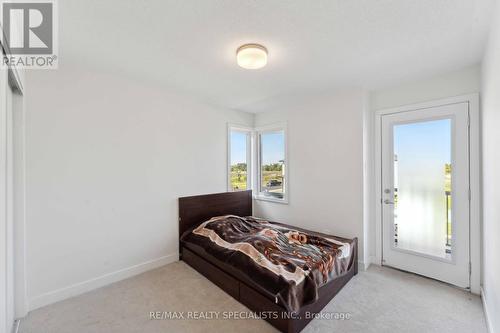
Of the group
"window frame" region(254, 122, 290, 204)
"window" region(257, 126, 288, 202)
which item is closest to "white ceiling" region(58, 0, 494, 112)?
"window frame" region(254, 122, 290, 204)

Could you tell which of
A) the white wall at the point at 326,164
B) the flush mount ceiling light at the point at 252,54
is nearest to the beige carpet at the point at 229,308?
the white wall at the point at 326,164

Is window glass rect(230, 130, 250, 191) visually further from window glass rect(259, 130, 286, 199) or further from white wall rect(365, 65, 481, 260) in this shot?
white wall rect(365, 65, 481, 260)

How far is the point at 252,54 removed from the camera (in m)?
1.90

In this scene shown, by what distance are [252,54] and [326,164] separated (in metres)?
2.00

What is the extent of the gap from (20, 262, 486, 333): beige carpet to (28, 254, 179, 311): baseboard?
7cm

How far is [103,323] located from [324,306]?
203cm

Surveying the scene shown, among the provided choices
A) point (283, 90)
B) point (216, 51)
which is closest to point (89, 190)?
point (216, 51)

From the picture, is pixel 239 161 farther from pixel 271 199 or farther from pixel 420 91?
pixel 420 91

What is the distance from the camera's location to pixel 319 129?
10.9ft

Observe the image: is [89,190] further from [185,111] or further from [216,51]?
[216,51]

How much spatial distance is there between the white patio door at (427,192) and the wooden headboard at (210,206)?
2.27m

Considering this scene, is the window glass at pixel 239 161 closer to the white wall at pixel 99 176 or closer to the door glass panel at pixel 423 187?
the white wall at pixel 99 176

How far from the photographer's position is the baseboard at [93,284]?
6.84ft

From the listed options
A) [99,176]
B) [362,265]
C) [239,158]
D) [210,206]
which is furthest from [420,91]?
[99,176]
